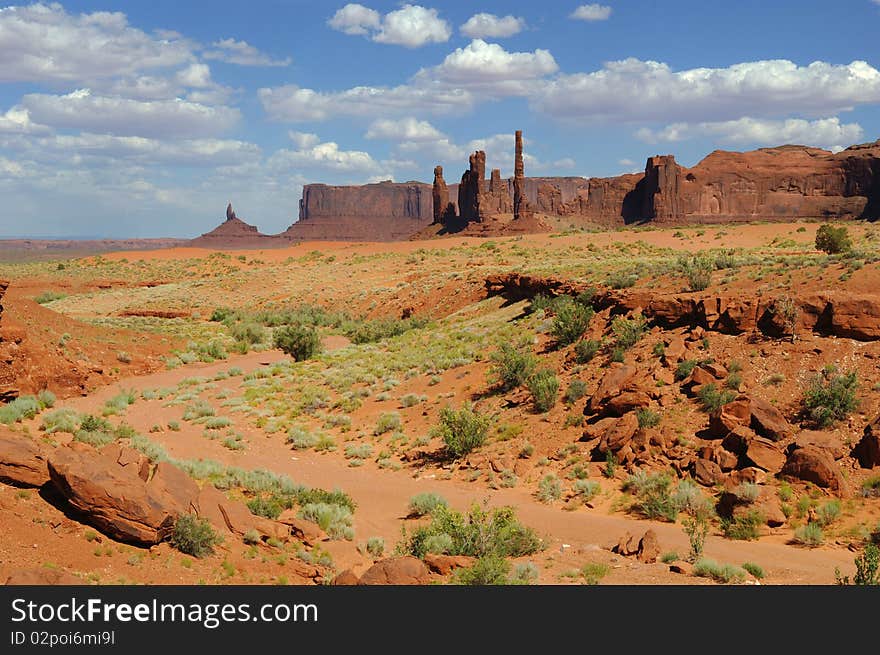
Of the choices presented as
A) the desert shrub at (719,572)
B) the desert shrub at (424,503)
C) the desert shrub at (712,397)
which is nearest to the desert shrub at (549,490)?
the desert shrub at (424,503)

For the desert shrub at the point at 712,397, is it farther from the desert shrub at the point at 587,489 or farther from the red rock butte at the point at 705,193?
the red rock butte at the point at 705,193

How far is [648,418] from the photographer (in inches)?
585

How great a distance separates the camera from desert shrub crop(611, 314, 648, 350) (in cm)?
1866

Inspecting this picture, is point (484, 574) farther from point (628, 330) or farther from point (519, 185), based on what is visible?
point (519, 185)

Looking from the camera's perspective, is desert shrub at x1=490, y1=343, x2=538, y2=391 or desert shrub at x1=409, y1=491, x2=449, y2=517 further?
desert shrub at x1=490, y1=343, x2=538, y2=391

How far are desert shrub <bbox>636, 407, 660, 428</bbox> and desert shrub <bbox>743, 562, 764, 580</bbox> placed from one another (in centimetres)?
570

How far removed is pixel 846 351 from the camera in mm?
15031

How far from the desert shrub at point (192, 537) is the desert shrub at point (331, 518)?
234 centimetres

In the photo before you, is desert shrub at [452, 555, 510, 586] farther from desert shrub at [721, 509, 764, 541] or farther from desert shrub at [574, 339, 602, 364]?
desert shrub at [574, 339, 602, 364]

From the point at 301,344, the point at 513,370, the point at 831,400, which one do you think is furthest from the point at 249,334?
the point at 831,400

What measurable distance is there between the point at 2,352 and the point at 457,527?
16.3 meters

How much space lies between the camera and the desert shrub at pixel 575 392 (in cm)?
1705

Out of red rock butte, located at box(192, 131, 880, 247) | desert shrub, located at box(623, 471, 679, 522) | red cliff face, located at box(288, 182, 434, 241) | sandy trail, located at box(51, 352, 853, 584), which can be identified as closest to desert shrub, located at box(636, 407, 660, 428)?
desert shrub, located at box(623, 471, 679, 522)
